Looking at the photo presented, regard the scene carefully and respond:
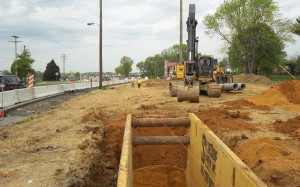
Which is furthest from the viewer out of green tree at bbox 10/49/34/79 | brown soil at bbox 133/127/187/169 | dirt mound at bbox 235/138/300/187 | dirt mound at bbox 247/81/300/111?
green tree at bbox 10/49/34/79

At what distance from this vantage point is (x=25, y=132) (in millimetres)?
10945

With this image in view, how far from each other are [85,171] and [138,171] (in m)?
3.59

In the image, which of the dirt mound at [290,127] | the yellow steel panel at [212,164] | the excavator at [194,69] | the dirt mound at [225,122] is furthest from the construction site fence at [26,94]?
the dirt mound at [290,127]

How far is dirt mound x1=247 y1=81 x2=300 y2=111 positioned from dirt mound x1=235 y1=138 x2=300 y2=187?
9.64 metres

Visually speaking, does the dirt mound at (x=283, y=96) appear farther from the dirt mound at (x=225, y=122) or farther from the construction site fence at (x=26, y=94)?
the construction site fence at (x=26, y=94)

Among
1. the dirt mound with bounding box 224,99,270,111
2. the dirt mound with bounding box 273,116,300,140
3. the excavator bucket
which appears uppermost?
the excavator bucket

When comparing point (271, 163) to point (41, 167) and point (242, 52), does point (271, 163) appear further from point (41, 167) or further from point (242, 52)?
point (242, 52)

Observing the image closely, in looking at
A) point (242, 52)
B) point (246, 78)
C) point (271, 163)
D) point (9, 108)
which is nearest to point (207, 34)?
point (242, 52)

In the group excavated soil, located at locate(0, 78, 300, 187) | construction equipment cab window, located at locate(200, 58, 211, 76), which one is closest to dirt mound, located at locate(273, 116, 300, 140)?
excavated soil, located at locate(0, 78, 300, 187)

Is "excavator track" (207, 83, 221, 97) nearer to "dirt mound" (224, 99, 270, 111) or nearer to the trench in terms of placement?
"dirt mound" (224, 99, 270, 111)

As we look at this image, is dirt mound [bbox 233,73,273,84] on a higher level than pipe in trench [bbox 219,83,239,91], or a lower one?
higher

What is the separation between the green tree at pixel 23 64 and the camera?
69.3 meters

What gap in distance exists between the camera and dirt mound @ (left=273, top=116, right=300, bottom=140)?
9.93m

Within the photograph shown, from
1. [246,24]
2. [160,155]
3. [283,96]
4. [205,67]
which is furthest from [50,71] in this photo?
[160,155]
